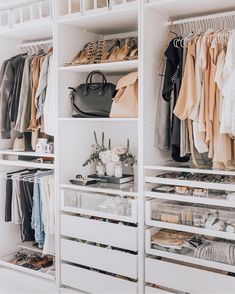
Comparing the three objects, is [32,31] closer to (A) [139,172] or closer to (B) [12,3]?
(B) [12,3]

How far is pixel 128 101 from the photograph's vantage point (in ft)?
8.42

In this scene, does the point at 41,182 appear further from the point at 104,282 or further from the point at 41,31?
the point at 41,31

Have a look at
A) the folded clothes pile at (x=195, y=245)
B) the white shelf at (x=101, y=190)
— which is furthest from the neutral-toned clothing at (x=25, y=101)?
the folded clothes pile at (x=195, y=245)

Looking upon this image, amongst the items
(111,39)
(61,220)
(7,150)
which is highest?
(111,39)

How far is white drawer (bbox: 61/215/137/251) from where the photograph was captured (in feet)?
8.38

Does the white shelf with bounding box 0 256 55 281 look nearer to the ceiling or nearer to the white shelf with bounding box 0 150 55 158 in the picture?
the white shelf with bounding box 0 150 55 158

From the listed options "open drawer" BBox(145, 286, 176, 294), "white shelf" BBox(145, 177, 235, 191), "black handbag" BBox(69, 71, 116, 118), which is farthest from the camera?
"black handbag" BBox(69, 71, 116, 118)

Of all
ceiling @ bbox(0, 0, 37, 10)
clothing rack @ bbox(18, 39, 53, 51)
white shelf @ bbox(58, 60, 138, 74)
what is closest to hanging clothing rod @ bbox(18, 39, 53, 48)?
clothing rack @ bbox(18, 39, 53, 51)

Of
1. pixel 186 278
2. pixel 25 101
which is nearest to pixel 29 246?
pixel 25 101

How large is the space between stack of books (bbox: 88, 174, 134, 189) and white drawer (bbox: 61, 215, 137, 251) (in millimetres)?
280

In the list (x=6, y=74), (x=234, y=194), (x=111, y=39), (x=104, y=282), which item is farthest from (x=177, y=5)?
(x=104, y=282)

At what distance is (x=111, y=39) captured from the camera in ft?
10.0

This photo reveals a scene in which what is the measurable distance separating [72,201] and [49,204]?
23 centimetres

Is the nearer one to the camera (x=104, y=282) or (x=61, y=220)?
(x=104, y=282)
